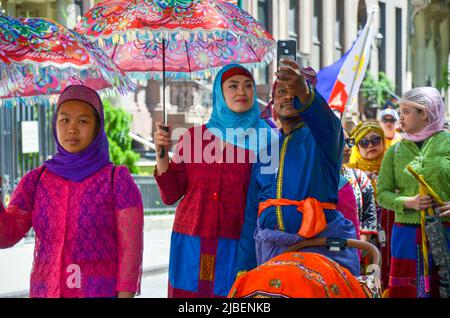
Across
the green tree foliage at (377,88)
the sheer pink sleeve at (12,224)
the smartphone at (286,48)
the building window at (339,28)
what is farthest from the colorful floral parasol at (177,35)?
the green tree foliage at (377,88)

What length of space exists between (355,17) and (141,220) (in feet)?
98.1

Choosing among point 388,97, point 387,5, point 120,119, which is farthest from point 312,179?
point 388,97

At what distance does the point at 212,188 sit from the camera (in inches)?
250

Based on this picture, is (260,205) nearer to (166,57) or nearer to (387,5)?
(166,57)

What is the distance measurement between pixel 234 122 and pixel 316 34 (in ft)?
102

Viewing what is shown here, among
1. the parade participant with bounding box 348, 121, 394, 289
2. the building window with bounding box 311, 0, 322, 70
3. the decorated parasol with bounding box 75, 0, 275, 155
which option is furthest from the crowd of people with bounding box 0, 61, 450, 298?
the building window with bounding box 311, 0, 322, 70

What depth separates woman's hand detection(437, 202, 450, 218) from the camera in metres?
7.57

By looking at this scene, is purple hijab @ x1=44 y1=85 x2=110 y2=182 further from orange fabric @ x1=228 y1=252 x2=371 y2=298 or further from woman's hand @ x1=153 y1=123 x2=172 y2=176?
orange fabric @ x1=228 y1=252 x2=371 y2=298

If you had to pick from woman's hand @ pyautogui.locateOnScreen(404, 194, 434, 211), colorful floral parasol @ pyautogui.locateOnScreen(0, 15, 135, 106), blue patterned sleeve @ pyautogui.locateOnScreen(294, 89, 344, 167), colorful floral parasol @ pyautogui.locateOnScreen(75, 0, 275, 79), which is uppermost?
colorful floral parasol @ pyautogui.locateOnScreen(75, 0, 275, 79)

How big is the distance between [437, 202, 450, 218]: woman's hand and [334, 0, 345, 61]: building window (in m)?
26.5

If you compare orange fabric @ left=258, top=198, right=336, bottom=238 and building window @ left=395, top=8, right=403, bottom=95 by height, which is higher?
building window @ left=395, top=8, right=403, bottom=95

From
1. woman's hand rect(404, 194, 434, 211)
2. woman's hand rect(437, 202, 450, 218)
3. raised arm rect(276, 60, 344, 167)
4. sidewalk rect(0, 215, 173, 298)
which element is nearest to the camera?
raised arm rect(276, 60, 344, 167)
